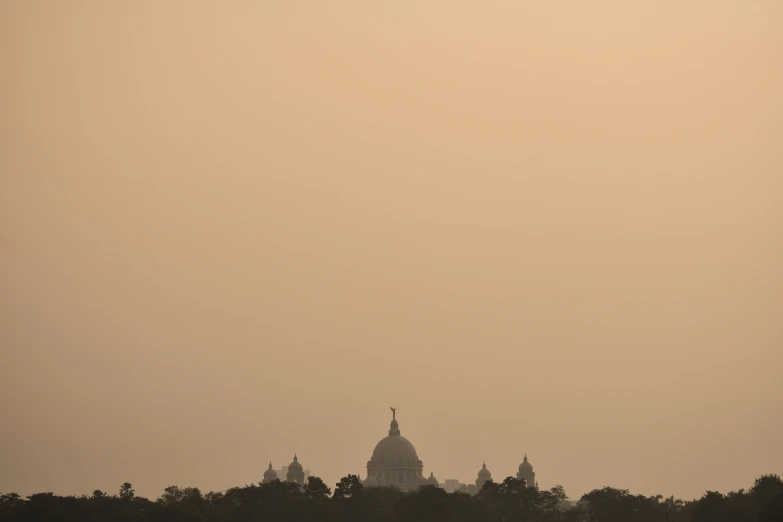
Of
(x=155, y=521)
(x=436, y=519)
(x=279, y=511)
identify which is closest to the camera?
(x=155, y=521)

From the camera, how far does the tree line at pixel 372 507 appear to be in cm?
14212

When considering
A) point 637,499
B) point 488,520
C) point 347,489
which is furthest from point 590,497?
point 347,489

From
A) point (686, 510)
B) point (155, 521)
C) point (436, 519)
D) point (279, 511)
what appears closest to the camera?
point (155, 521)

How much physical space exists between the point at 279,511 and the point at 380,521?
12.5 meters

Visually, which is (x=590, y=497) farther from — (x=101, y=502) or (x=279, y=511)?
(x=101, y=502)

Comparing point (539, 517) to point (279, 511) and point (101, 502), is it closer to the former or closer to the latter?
point (279, 511)

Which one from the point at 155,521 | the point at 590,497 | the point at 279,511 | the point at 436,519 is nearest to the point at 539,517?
the point at 590,497

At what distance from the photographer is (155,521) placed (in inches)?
5364

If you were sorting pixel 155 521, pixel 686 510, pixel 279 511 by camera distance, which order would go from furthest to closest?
1. pixel 686 510
2. pixel 279 511
3. pixel 155 521

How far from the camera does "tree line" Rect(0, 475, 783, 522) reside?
466 ft

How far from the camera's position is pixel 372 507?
158750 millimetres

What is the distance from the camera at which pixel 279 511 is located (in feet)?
509

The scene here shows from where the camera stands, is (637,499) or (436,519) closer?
(436,519)

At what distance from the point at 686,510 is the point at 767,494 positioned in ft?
80.9
